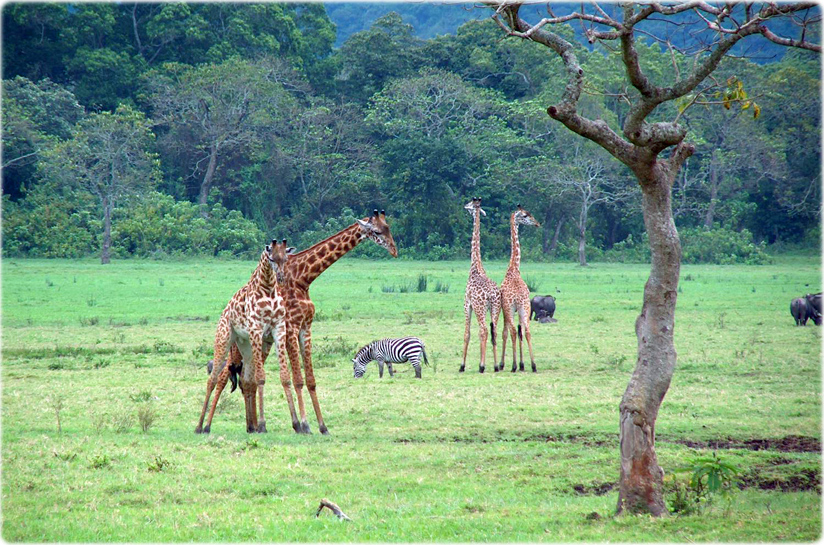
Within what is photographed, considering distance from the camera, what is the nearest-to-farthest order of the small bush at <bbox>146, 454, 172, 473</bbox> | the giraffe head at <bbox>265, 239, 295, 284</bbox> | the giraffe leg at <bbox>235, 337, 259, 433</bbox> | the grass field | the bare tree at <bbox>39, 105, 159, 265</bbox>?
the grass field, the small bush at <bbox>146, 454, 172, 473</bbox>, the giraffe head at <bbox>265, 239, 295, 284</bbox>, the giraffe leg at <bbox>235, 337, 259, 433</bbox>, the bare tree at <bbox>39, 105, 159, 265</bbox>

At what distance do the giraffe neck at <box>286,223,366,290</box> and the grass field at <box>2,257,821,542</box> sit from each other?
1639 mm

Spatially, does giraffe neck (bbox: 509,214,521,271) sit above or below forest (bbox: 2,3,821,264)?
below

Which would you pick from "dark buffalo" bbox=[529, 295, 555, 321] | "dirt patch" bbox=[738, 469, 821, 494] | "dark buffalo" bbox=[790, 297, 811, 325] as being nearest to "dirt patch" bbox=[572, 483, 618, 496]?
"dirt patch" bbox=[738, 469, 821, 494]

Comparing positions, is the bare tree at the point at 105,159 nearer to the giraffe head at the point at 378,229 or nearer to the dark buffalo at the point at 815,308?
the dark buffalo at the point at 815,308

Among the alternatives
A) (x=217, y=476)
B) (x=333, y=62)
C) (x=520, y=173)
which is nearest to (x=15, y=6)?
(x=333, y=62)

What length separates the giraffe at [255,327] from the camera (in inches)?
369

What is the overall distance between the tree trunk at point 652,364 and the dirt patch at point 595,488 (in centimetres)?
81

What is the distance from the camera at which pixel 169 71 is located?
4478 centimetres

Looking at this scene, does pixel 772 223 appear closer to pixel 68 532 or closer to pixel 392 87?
pixel 392 87

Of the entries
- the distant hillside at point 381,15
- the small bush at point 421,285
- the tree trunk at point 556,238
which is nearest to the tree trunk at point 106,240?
the small bush at point 421,285

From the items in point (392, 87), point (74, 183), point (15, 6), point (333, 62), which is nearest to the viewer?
point (74, 183)

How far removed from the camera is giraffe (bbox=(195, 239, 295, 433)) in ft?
30.7

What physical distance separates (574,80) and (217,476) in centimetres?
430

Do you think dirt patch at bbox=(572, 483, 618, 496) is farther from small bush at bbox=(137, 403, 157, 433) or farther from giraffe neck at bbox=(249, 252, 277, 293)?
small bush at bbox=(137, 403, 157, 433)
